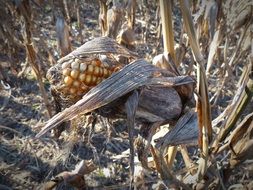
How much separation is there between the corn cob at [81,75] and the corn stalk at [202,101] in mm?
222

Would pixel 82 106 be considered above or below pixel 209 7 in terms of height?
below

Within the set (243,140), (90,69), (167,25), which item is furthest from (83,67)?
(243,140)

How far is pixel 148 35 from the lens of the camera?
2.61m

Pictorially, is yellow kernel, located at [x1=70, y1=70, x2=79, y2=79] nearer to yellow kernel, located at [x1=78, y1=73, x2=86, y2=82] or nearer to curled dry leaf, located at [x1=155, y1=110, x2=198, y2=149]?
yellow kernel, located at [x1=78, y1=73, x2=86, y2=82]

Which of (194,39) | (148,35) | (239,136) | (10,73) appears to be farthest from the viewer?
(148,35)

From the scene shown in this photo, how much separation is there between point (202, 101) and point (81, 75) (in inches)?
11.4

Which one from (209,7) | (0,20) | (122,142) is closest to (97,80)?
(209,7)

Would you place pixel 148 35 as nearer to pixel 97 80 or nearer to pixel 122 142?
pixel 122 142

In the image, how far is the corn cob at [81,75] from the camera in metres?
0.74

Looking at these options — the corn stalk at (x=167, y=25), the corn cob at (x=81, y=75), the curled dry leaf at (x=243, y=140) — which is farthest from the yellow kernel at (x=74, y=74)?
the curled dry leaf at (x=243, y=140)

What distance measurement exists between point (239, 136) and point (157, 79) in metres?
0.25

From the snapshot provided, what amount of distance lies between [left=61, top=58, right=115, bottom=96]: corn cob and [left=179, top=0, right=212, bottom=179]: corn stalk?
22 cm

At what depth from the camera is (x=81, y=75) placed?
2.43ft

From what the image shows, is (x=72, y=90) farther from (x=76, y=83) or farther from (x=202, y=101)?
(x=202, y=101)
